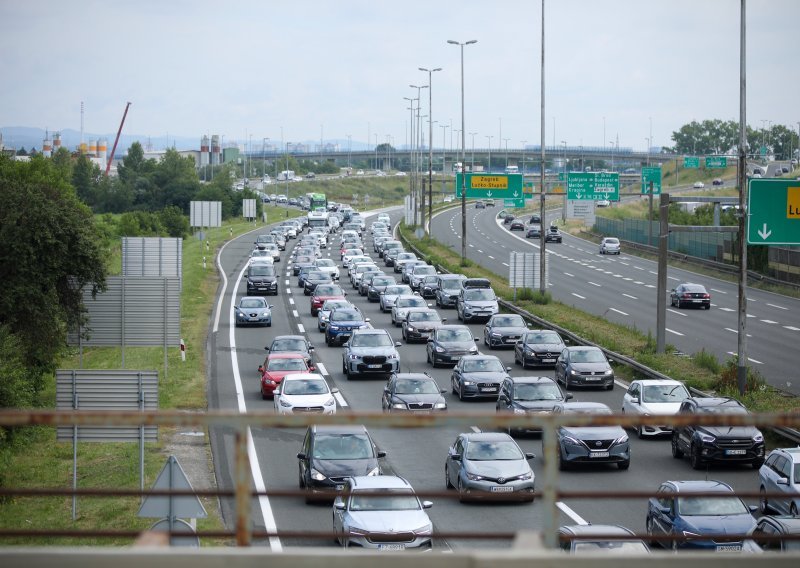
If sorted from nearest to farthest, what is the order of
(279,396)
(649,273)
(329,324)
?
(279,396) < (329,324) < (649,273)

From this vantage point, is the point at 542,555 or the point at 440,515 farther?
the point at 440,515

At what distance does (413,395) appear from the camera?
96.5 feet

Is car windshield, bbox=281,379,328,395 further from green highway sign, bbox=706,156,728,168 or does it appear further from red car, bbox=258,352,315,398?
green highway sign, bbox=706,156,728,168

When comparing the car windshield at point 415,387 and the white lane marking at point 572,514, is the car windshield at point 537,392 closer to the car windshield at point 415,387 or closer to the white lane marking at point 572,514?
the car windshield at point 415,387

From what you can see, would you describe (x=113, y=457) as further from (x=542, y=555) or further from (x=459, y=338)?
(x=542, y=555)

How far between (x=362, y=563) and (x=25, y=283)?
30232 mm

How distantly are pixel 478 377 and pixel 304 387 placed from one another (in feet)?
19.4

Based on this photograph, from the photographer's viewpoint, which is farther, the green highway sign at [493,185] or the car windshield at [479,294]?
the green highway sign at [493,185]

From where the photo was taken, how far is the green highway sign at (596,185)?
68.1 m

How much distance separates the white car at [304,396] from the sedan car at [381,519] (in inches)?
412

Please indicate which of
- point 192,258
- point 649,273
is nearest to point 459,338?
point 649,273

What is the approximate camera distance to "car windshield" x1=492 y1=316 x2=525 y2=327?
44406mm

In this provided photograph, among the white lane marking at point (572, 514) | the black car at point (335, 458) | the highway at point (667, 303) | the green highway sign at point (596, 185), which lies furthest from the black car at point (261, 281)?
the white lane marking at point (572, 514)

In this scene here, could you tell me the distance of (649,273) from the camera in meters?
80.1
